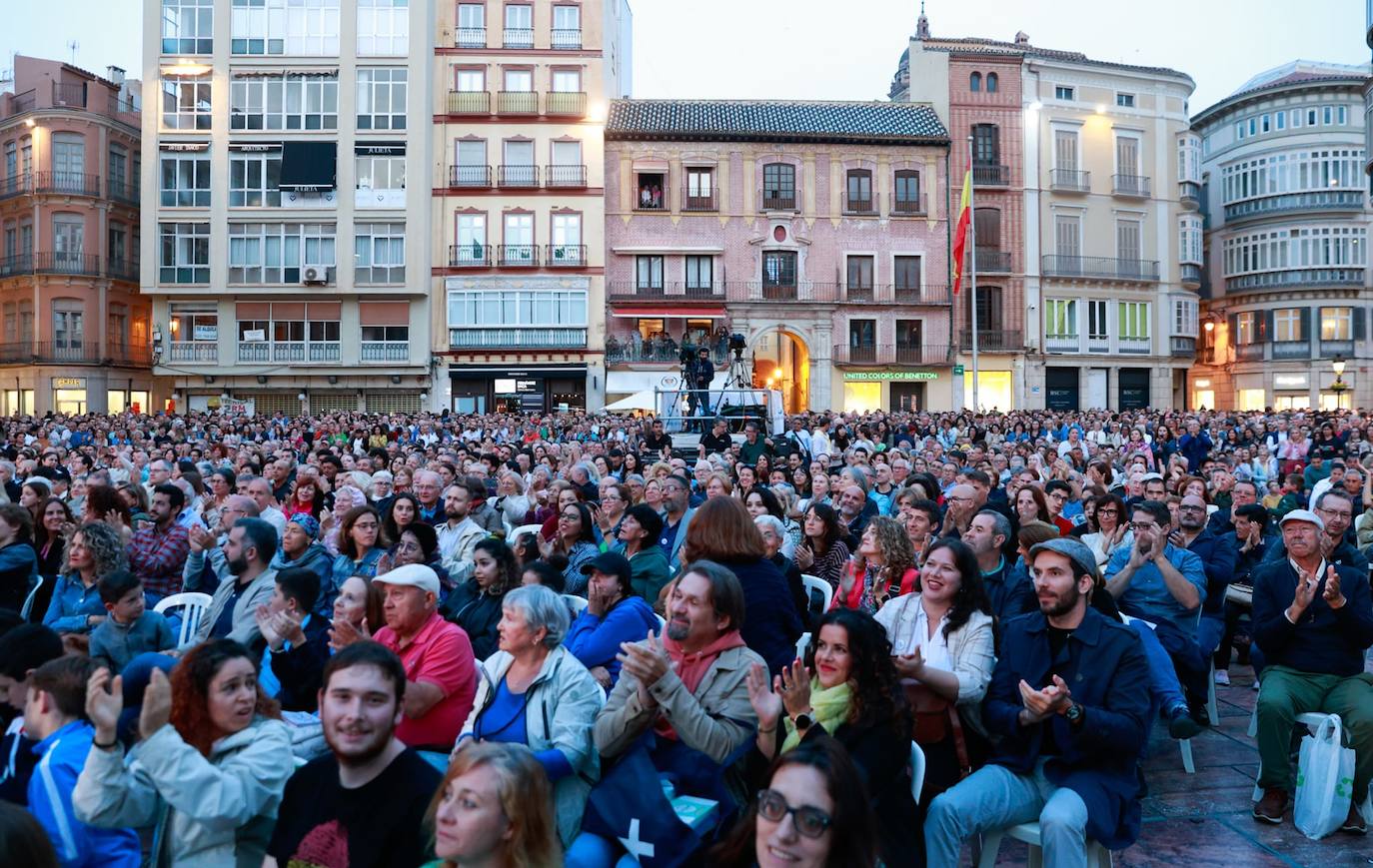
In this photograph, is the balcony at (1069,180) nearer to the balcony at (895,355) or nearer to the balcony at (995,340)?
the balcony at (995,340)

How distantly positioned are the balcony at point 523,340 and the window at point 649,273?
2895 mm

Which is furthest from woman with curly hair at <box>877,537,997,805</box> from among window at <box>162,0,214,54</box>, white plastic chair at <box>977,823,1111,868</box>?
window at <box>162,0,214,54</box>

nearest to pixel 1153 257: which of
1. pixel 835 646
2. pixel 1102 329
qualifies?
pixel 1102 329

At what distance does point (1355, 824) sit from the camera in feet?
16.3

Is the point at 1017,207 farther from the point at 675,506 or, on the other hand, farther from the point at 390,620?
the point at 390,620

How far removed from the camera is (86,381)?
3791 cm

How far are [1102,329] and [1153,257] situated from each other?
378 cm

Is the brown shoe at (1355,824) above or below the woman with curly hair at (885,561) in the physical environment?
below

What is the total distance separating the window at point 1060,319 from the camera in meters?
40.5

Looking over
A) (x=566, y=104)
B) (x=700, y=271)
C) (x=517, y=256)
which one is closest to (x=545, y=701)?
(x=517, y=256)

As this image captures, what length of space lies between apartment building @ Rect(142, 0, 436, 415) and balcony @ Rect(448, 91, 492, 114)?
103 centimetres

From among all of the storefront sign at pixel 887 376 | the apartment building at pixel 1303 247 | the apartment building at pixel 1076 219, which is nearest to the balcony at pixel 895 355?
the storefront sign at pixel 887 376

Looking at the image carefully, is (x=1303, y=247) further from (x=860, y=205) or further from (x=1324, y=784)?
(x=1324, y=784)

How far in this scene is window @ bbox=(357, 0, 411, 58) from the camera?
37062 mm
